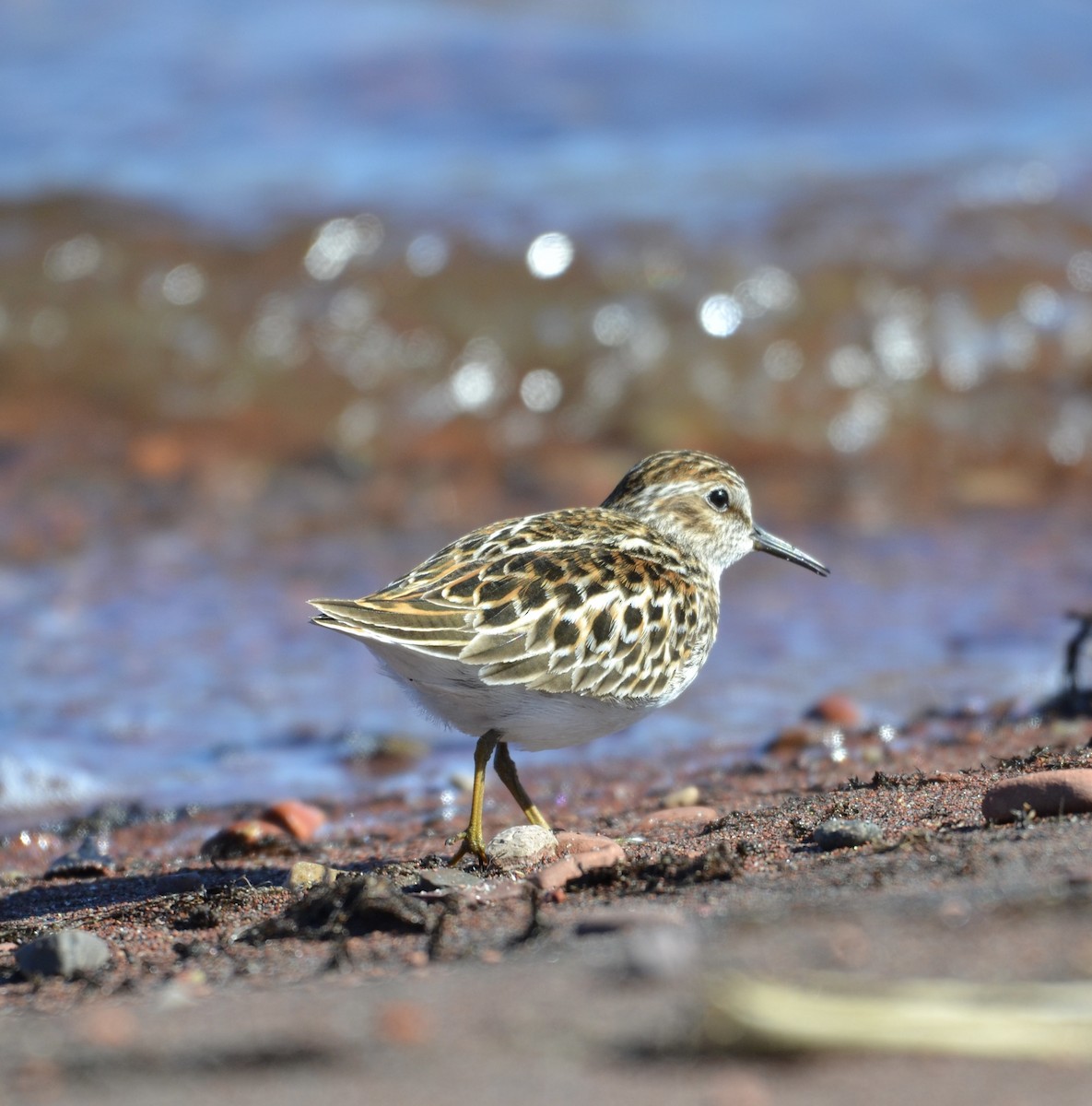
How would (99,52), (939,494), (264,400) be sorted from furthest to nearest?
(99,52) < (264,400) < (939,494)

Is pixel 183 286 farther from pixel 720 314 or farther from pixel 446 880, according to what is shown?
pixel 446 880

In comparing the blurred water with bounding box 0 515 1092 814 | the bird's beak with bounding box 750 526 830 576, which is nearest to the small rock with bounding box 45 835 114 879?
the blurred water with bounding box 0 515 1092 814

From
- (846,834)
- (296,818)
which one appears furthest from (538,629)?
(296,818)

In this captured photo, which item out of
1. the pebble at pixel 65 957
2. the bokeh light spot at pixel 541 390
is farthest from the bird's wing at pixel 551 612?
the bokeh light spot at pixel 541 390

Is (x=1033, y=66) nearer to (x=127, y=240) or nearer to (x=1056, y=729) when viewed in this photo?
(x=127, y=240)

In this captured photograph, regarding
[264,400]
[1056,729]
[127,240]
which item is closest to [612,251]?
[264,400]

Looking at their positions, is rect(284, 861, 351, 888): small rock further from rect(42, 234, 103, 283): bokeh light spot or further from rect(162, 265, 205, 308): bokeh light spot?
rect(42, 234, 103, 283): bokeh light spot
